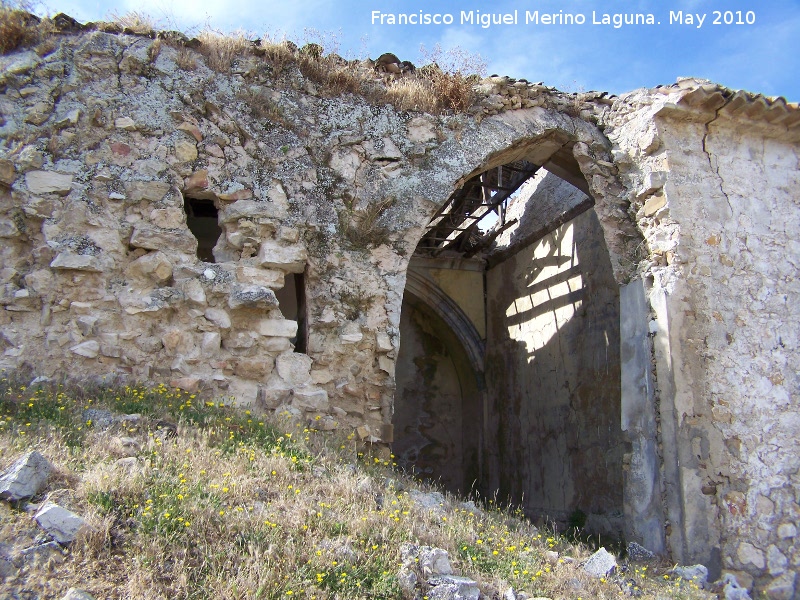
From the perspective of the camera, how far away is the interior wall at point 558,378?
26.7 ft

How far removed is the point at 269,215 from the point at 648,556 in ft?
13.2

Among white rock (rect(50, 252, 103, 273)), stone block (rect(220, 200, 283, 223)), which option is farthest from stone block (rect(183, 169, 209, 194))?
white rock (rect(50, 252, 103, 273))

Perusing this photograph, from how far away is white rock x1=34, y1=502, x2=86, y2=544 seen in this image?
3.08 metres

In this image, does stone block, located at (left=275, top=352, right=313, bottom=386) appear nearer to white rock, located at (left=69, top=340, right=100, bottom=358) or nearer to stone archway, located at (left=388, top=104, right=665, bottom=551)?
white rock, located at (left=69, top=340, right=100, bottom=358)

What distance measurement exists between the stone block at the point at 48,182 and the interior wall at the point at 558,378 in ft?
19.4

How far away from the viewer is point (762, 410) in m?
5.66

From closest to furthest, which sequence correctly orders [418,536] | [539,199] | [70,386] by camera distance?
[418,536] → [70,386] → [539,199]

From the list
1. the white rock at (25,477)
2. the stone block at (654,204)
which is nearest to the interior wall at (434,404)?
the stone block at (654,204)

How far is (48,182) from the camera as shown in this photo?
5.42 meters

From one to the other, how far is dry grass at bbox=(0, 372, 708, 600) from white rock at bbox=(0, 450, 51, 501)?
59 mm

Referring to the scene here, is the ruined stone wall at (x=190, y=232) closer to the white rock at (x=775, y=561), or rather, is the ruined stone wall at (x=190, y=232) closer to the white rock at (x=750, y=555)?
the white rock at (x=750, y=555)

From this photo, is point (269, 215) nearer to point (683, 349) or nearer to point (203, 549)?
point (203, 549)

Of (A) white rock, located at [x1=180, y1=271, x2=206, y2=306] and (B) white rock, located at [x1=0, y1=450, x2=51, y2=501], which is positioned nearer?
(B) white rock, located at [x1=0, y1=450, x2=51, y2=501]

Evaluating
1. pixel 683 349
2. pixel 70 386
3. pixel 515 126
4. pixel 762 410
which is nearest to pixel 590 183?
pixel 515 126
